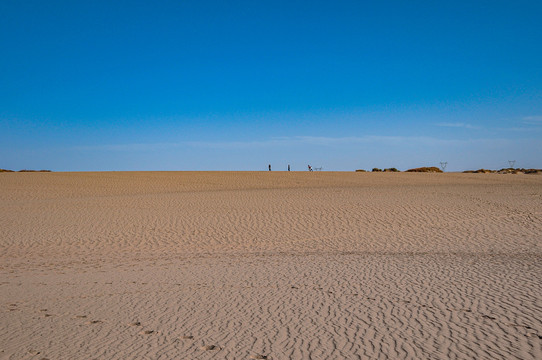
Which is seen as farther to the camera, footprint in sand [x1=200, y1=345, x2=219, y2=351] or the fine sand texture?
the fine sand texture

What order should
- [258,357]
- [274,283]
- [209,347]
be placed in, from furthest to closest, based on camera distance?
[274,283]
[209,347]
[258,357]

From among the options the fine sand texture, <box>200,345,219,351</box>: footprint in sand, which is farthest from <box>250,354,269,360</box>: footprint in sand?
<box>200,345,219,351</box>: footprint in sand

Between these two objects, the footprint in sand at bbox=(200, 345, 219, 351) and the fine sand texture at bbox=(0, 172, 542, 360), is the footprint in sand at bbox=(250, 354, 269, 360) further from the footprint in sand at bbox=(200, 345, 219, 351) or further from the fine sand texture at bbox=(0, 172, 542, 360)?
the footprint in sand at bbox=(200, 345, 219, 351)

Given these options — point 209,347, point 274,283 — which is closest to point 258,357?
point 209,347

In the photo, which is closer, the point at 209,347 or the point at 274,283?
the point at 209,347

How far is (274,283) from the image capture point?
8.06 meters

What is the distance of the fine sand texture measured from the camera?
16.9 ft

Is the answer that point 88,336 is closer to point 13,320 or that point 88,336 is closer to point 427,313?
point 13,320

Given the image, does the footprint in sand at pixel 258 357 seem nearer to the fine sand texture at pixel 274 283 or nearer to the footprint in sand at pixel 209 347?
the fine sand texture at pixel 274 283

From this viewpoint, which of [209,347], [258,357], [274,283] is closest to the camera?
[258,357]

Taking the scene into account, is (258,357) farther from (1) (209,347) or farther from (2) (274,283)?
(2) (274,283)

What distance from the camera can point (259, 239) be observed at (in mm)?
13797

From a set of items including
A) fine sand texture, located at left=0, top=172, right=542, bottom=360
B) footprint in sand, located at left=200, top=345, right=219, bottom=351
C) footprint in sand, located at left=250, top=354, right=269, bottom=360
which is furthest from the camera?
fine sand texture, located at left=0, top=172, right=542, bottom=360

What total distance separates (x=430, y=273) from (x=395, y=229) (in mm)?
6478
